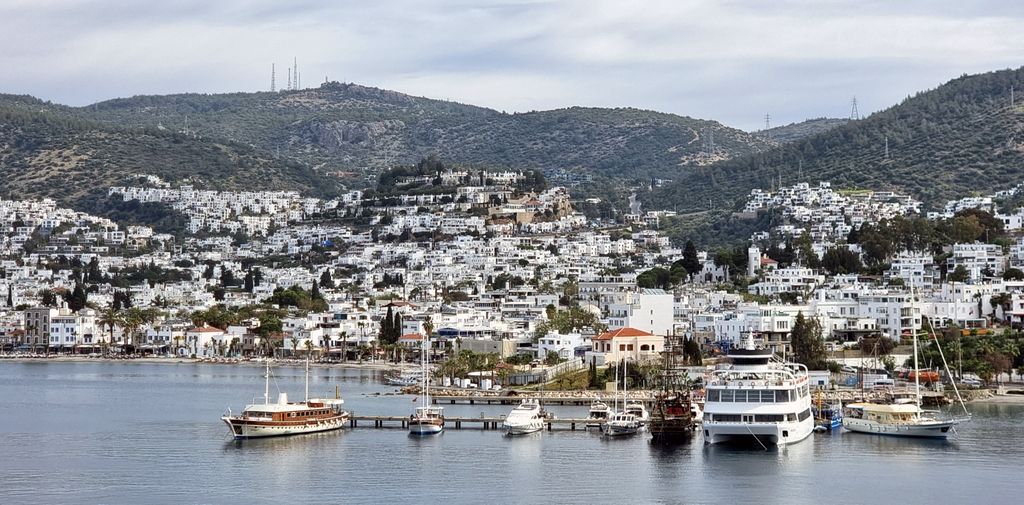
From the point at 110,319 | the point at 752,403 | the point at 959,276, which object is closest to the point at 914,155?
the point at 959,276

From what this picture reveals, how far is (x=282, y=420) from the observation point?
6050 centimetres

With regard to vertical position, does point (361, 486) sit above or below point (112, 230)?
below

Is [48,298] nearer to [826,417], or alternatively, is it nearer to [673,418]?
[826,417]

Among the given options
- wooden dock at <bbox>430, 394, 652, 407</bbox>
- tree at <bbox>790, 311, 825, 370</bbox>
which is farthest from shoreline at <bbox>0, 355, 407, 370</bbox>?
tree at <bbox>790, 311, 825, 370</bbox>

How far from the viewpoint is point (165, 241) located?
181 meters

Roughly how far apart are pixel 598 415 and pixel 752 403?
381 inches

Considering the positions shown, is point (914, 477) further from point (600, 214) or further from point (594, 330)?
point (600, 214)

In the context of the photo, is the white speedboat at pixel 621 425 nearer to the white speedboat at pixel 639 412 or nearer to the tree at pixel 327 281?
the white speedboat at pixel 639 412

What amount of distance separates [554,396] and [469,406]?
376cm

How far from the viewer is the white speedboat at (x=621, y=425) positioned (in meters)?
59.1

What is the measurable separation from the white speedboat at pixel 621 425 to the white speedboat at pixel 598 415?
0.62 metres

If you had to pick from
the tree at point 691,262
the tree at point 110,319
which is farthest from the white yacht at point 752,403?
the tree at point 110,319

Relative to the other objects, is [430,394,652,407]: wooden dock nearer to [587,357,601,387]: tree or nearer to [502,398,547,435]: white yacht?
[587,357,601,387]: tree

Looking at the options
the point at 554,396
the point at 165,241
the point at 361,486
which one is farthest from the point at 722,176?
the point at 361,486
